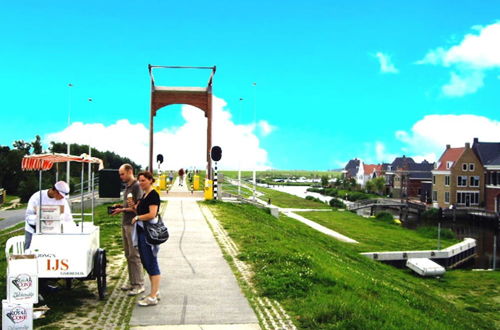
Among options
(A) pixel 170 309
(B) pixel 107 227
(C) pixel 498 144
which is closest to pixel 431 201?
(C) pixel 498 144

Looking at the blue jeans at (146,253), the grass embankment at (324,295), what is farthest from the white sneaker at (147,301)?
the grass embankment at (324,295)

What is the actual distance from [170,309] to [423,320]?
462 cm

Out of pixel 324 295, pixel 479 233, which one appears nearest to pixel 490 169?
pixel 479 233

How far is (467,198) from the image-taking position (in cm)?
6366

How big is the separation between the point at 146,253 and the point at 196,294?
1542 millimetres

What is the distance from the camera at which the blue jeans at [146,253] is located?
7.82m

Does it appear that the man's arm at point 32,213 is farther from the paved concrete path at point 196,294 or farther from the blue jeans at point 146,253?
the paved concrete path at point 196,294

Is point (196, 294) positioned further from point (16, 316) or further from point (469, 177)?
point (469, 177)

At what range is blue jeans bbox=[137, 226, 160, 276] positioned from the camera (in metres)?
7.82

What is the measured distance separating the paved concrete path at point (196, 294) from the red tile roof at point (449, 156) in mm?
58391

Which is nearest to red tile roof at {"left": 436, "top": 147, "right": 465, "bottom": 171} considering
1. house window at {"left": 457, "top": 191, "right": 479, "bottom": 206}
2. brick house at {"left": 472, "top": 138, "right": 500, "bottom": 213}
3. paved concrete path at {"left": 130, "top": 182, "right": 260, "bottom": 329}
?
brick house at {"left": 472, "top": 138, "right": 500, "bottom": 213}

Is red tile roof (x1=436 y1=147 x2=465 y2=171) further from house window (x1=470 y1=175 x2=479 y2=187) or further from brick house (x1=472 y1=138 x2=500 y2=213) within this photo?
house window (x1=470 y1=175 x2=479 y2=187)

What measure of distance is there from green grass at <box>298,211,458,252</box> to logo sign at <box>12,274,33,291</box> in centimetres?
2504

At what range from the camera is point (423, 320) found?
8.61m
